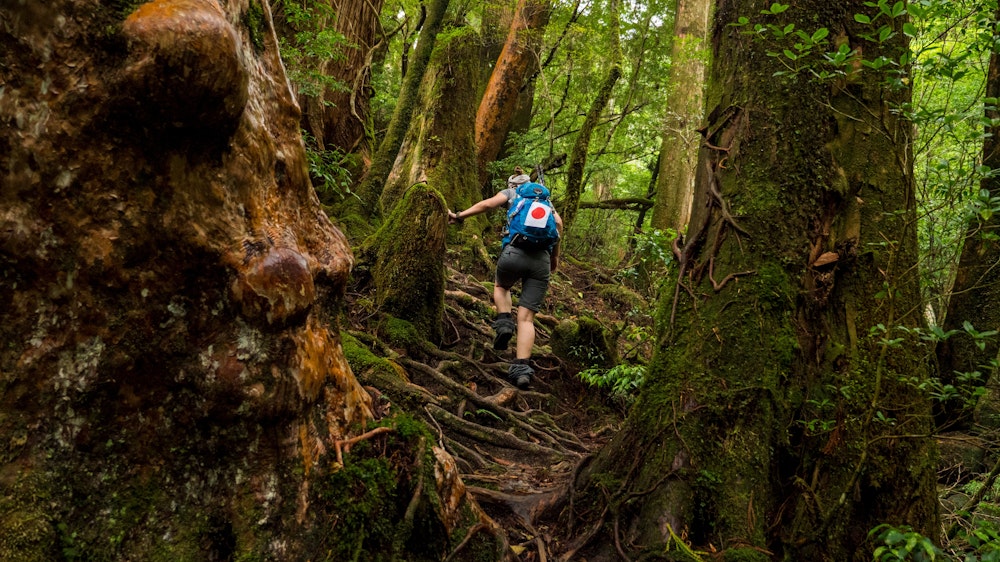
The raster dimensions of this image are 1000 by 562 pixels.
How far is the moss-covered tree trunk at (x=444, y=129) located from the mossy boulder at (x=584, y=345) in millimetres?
2656

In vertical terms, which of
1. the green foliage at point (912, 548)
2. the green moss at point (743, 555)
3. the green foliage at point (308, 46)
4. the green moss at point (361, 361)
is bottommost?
the green moss at point (743, 555)

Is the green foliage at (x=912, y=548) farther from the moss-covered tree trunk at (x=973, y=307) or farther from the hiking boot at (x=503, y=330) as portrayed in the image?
the hiking boot at (x=503, y=330)

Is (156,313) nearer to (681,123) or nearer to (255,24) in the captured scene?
(255,24)

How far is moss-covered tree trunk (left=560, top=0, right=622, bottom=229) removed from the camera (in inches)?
408

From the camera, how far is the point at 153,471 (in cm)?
173

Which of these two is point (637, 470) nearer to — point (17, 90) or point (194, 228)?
point (194, 228)

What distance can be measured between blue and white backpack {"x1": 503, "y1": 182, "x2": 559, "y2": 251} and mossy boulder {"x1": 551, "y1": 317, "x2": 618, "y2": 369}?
1393 millimetres

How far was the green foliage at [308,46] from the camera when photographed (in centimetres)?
586

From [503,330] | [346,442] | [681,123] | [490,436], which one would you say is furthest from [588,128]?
[346,442]

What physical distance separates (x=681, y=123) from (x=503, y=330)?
7.27 m

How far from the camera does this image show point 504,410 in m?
4.88

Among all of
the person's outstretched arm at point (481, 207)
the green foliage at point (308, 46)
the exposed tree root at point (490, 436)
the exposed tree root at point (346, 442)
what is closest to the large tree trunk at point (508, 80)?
the green foliage at point (308, 46)

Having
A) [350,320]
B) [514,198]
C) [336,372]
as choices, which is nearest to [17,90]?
[336,372]

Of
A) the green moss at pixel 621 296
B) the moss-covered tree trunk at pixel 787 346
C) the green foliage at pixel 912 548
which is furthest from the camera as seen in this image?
the green moss at pixel 621 296
